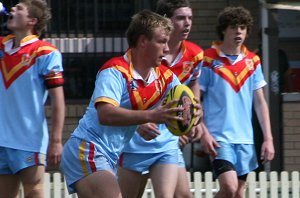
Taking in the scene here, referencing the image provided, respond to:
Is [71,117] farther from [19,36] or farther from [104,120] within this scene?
[104,120]

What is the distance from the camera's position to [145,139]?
6.82 metres

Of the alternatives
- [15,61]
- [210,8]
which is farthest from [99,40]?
[15,61]

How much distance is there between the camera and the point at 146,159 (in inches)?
289

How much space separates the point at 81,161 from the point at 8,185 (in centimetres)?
92

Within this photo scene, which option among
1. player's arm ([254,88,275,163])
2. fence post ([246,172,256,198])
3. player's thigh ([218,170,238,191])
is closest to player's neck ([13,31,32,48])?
player's thigh ([218,170,238,191])

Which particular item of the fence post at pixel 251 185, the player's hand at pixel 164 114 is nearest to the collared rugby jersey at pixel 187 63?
the player's hand at pixel 164 114

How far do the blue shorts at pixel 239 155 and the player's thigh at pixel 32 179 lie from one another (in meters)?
1.61

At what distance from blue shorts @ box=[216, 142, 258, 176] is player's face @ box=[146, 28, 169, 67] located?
1847 mm

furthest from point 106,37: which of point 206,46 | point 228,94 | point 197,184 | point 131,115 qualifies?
point 131,115

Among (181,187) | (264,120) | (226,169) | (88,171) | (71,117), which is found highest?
(88,171)

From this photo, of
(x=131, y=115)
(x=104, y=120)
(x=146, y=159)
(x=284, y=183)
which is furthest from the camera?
(x=284, y=183)

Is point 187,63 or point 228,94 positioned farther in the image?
point 228,94

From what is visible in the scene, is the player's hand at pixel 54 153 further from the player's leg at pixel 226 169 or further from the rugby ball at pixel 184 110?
the player's leg at pixel 226 169

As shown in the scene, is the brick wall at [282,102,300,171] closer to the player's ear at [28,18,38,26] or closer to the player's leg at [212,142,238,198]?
the player's leg at [212,142,238,198]
